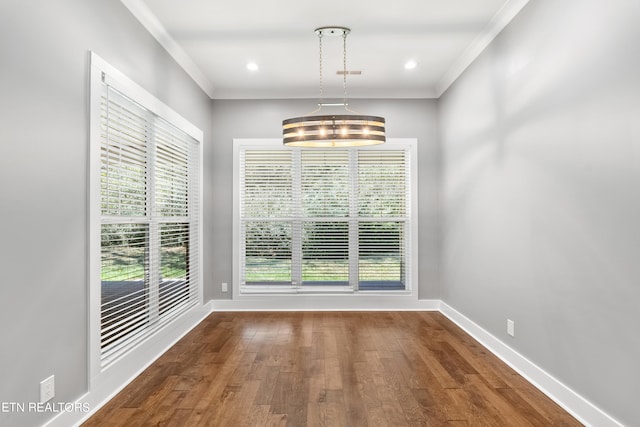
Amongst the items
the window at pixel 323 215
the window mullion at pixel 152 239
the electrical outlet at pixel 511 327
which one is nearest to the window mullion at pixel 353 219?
the window at pixel 323 215

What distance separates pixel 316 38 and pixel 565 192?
2.49m

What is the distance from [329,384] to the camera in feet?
10.1

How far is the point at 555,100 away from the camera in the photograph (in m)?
2.80

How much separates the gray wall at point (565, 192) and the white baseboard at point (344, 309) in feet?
0.28

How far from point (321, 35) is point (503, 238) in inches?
94.3

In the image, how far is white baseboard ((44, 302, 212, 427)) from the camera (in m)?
2.49

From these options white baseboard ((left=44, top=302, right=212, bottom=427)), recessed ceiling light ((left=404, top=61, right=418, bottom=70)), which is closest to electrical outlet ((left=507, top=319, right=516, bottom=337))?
recessed ceiling light ((left=404, top=61, right=418, bottom=70))

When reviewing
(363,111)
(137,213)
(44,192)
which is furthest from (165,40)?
(363,111)

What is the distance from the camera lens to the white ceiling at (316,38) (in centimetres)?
336

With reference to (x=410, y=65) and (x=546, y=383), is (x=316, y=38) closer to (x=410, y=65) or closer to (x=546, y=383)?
(x=410, y=65)

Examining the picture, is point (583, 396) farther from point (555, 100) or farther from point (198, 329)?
point (198, 329)

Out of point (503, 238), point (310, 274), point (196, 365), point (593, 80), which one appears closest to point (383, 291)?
point (310, 274)

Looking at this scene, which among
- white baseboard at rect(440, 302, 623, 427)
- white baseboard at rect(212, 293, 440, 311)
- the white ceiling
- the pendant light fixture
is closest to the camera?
white baseboard at rect(440, 302, 623, 427)

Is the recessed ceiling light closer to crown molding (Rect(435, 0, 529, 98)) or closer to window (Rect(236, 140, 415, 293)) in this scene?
crown molding (Rect(435, 0, 529, 98))
